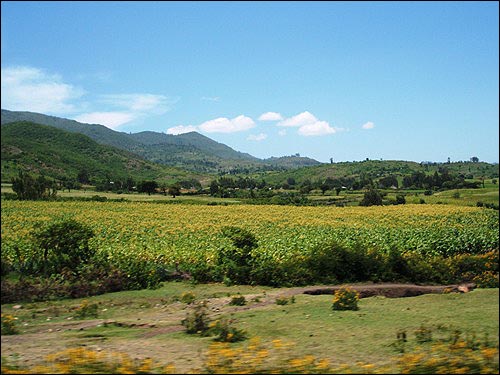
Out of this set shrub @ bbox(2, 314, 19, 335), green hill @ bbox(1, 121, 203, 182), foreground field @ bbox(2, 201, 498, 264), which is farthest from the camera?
green hill @ bbox(1, 121, 203, 182)

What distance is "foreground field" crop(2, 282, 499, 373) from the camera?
7.72 metres

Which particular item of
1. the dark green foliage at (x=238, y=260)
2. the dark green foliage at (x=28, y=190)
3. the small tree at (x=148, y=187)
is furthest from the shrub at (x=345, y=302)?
the small tree at (x=148, y=187)

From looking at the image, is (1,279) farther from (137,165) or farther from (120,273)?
(137,165)

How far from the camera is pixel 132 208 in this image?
4931 cm

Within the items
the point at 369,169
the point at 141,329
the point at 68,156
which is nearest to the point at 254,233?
the point at 141,329

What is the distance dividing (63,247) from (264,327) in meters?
10.6

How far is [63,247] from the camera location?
17.5 metres

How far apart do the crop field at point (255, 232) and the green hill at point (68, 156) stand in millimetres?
81996

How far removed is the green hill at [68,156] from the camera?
125 meters

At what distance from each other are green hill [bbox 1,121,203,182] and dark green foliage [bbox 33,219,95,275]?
4023 inches

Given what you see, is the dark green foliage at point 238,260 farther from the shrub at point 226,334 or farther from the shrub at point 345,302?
the shrub at point 226,334

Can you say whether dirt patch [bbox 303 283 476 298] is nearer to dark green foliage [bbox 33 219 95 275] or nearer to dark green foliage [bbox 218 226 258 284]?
dark green foliage [bbox 218 226 258 284]

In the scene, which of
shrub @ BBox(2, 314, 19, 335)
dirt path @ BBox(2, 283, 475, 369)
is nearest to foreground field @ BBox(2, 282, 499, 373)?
dirt path @ BBox(2, 283, 475, 369)

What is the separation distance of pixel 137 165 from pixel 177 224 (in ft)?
502
